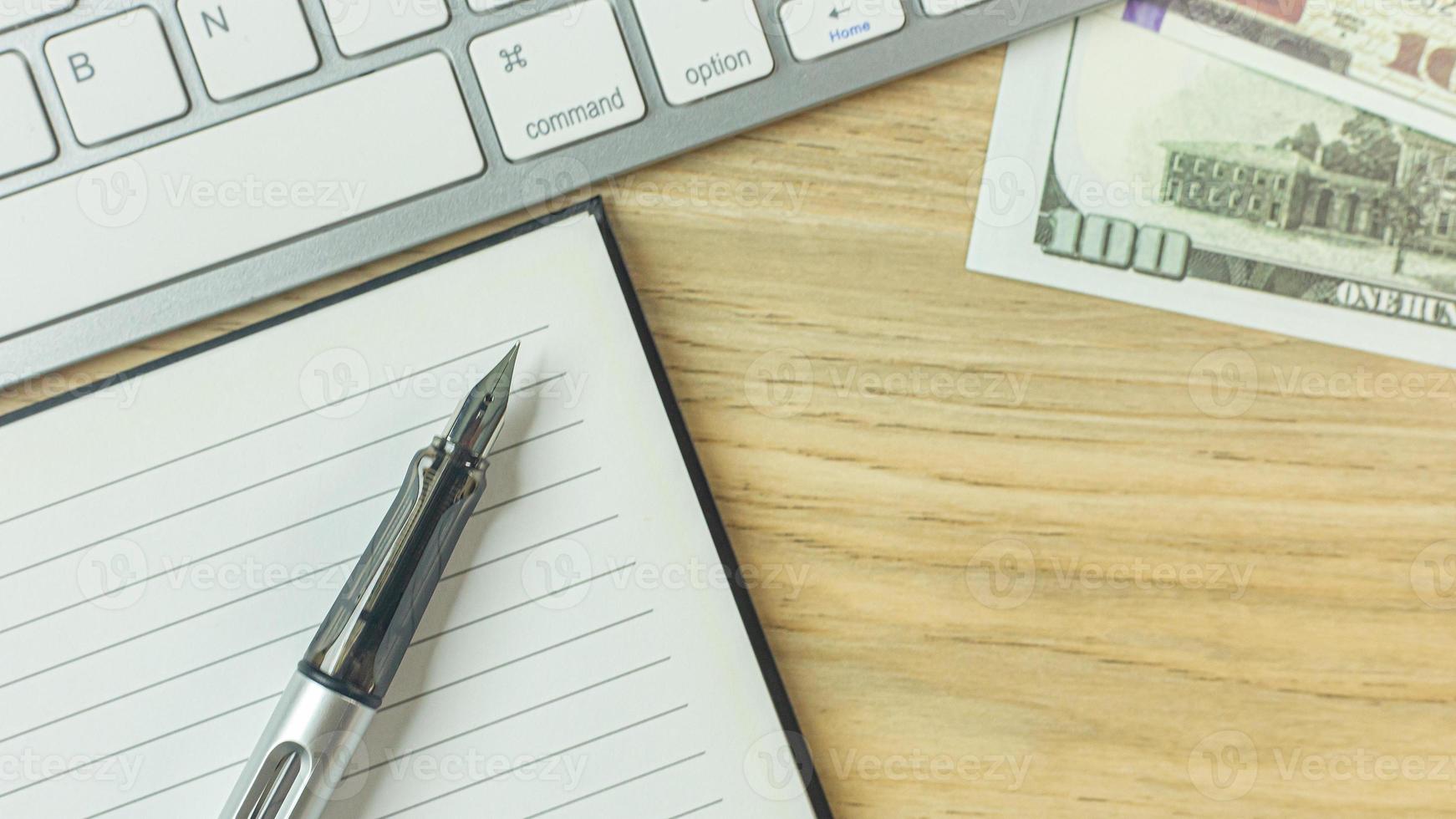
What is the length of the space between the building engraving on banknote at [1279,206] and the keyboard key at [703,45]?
14 cm

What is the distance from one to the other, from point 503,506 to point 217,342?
13cm

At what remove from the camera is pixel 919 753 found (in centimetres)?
38

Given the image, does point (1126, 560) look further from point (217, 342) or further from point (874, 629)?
point (217, 342)

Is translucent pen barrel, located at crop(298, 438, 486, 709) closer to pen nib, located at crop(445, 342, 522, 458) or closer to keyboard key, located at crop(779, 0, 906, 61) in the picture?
pen nib, located at crop(445, 342, 522, 458)

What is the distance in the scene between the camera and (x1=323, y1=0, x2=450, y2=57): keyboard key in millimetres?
349

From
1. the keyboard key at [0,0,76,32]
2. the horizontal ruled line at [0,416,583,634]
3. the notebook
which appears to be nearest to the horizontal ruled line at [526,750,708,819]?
the notebook

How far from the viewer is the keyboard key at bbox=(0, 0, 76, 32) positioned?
340 millimetres

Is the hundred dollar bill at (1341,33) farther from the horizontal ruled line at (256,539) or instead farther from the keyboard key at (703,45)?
the horizontal ruled line at (256,539)

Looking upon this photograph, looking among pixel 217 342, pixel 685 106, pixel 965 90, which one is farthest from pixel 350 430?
pixel 965 90

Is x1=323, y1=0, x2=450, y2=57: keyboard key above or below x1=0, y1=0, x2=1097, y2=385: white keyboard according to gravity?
above

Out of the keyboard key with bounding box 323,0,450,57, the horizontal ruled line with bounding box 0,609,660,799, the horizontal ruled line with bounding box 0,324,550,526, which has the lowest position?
the horizontal ruled line with bounding box 0,609,660,799

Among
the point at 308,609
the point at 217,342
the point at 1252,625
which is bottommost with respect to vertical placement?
the point at 1252,625

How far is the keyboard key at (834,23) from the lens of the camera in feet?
1.19

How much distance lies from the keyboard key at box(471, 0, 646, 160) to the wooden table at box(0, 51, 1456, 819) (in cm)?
4
